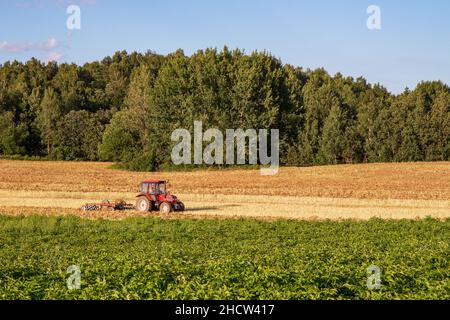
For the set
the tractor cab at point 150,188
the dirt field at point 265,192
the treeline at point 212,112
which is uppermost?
the treeline at point 212,112

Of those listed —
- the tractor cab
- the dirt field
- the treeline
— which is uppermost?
A: the treeline

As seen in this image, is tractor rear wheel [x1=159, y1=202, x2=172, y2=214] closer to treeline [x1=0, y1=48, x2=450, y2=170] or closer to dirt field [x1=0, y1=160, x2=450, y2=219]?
dirt field [x1=0, y1=160, x2=450, y2=219]

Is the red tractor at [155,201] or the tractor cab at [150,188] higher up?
the tractor cab at [150,188]

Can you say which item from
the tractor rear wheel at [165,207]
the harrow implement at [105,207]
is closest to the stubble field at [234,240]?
the harrow implement at [105,207]

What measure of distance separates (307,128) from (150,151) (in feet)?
85.5

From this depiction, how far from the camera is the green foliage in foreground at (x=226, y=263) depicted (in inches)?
424

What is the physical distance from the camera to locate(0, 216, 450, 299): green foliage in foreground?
10.8 meters

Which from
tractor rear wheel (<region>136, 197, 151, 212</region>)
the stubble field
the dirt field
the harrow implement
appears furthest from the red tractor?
the stubble field

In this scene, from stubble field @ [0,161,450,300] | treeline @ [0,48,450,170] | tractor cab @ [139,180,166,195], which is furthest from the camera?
treeline @ [0,48,450,170]

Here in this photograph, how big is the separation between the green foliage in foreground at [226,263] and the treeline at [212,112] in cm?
4819

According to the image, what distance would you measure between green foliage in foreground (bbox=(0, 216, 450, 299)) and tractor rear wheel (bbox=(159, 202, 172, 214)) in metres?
7.25

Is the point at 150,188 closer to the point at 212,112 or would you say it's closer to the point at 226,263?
the point at 226,263

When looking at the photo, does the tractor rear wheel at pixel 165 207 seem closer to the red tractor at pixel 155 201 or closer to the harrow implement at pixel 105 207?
the red tractor at pixel 155 201

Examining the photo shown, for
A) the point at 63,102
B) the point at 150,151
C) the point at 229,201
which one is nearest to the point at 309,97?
the point at 150,151
